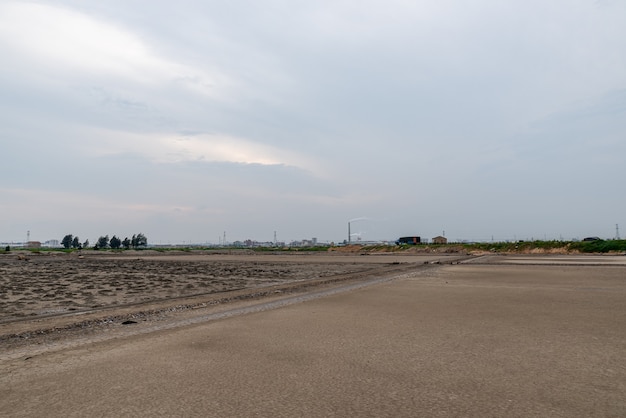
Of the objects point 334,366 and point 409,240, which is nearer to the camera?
point 334,366

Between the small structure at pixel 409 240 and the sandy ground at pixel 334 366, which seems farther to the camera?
the small structure at pixel 409 240

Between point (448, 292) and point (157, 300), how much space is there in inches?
518

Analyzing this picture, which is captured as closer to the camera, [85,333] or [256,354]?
[256,354]

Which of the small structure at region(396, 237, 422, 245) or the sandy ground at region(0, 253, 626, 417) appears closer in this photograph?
the sandy ground at region(0, 253, 626, 417)

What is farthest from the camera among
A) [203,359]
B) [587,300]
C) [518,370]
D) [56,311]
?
[587,300]

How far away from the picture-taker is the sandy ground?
533 cm

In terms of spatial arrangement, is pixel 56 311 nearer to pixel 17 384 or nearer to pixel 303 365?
pixel 17 384

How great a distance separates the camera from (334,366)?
712 centimetres

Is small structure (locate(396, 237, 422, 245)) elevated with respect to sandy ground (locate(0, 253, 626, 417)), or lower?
elevated

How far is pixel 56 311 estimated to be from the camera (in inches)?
548

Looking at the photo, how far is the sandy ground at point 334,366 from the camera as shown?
5.33m

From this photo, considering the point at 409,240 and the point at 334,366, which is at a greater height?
the point at 409,240

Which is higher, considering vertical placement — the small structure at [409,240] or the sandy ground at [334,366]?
the small structure at [409,240]

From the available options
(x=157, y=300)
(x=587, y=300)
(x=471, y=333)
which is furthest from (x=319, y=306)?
(x=587, y=300)
